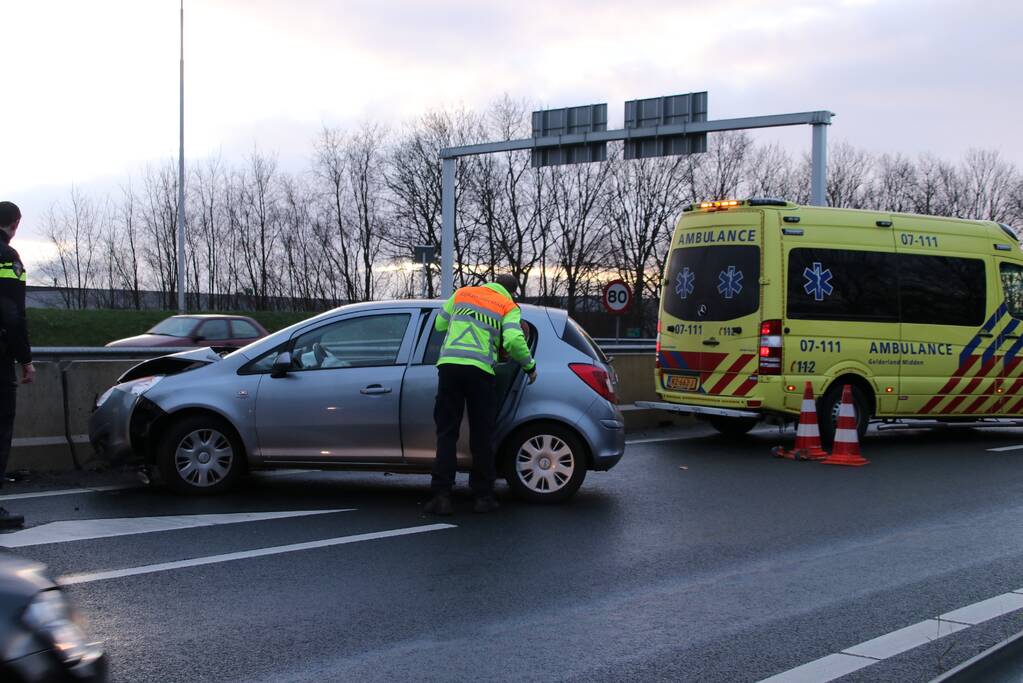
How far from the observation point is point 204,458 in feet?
25.2

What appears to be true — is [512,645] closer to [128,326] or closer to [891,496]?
[891,496]

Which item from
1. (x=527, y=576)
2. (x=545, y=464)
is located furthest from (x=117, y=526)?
(x=545, y=464)

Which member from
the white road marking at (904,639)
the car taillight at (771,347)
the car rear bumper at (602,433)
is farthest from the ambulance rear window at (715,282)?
the white road marking at (904,639)

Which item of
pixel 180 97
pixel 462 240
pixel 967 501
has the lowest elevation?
pixel 967 501

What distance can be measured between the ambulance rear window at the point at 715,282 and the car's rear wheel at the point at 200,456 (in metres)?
6.31

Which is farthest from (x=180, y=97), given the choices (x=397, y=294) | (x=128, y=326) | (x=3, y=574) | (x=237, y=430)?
(x=3, y=574)

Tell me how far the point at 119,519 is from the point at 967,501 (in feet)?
22.2

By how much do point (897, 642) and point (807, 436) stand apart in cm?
662

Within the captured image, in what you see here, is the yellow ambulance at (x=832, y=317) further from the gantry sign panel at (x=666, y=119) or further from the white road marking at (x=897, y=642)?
the gantry sign panel at (x=666, y=119)

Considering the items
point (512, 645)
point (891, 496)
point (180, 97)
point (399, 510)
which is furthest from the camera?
point (180, 97)

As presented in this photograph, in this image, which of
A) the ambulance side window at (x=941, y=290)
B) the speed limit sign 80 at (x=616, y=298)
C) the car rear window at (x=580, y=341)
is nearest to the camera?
the car rear window at (x=580, y=341)

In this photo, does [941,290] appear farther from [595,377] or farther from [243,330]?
[243,330]

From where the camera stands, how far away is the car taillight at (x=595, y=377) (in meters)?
7.88

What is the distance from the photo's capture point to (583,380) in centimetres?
786
